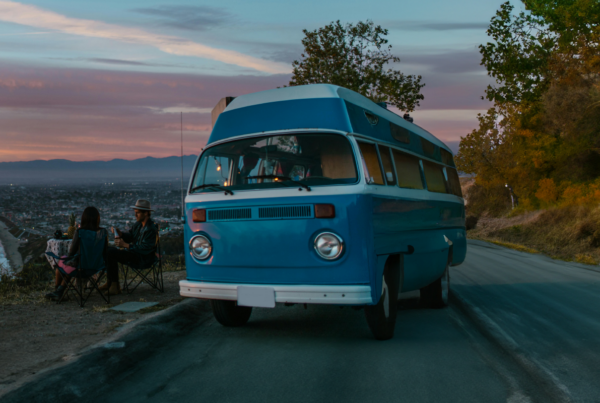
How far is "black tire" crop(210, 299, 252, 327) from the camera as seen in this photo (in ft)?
22.9

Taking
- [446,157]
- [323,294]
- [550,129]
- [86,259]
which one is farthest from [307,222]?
[550,129]

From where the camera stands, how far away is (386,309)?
6.27 metres

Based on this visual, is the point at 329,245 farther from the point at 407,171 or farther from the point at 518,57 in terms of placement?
the point at 518,57

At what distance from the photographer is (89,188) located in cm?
2262

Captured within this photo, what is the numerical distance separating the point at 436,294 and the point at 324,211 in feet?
12.7

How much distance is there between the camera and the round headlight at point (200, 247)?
6.28m

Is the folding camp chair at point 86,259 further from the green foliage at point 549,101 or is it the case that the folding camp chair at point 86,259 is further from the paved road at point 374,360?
the green foliage at point 549,101

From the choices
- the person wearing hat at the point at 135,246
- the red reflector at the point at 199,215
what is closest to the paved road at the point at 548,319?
the red reflector at the point at 199,215

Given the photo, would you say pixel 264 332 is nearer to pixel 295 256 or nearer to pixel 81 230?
pixel 295 256

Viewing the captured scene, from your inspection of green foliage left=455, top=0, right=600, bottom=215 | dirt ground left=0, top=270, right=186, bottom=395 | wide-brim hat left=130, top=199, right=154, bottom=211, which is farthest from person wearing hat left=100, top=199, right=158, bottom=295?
green foliage left=455, top=0, right=600, bottom=215

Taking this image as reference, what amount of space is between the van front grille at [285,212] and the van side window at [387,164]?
120cm

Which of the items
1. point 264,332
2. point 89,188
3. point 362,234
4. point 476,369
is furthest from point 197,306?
point 89,188

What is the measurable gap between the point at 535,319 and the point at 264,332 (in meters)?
3.77

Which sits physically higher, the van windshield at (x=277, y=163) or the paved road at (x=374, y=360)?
the van windshield at (x=277, y=163)
